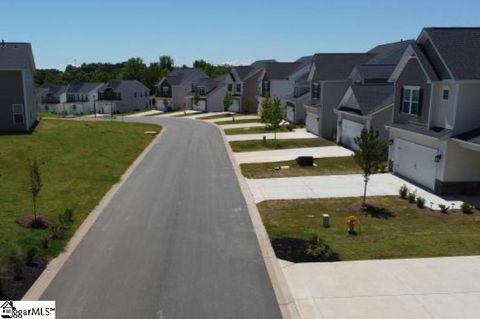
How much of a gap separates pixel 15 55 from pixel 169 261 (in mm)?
34021

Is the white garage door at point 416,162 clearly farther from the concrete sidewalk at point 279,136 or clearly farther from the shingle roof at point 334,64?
the concrete sidewalk at point 279,136

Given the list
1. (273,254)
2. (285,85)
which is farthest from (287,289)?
(285,85)

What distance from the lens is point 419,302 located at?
11.8m

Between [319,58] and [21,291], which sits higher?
[319,58]

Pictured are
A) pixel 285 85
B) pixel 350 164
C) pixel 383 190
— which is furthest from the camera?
pixel 285 85

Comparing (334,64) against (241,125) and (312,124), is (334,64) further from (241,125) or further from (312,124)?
(241,125)

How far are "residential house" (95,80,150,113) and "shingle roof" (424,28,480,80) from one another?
74.3 m

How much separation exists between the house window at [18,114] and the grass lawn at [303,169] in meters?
22.1

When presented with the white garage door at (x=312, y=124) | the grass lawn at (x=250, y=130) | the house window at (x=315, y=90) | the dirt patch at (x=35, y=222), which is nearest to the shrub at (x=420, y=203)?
the dirt patch at (x=35, y=222)

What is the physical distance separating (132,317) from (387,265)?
7.73m

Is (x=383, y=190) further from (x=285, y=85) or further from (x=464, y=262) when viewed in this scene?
(x=285, y=85)

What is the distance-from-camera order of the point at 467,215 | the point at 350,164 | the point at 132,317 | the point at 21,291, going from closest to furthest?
the point at 132,317
the point at 21,291
the point at 467,215
the point at 350,164

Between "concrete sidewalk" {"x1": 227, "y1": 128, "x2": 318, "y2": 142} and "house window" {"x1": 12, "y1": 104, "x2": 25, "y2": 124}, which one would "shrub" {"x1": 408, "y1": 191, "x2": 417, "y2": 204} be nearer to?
"concrete sidewalk" {"x1": 227, "y1": 128, "x2": 318, "y2": 142}

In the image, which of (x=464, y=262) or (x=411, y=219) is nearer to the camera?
(x=464, y=262)
